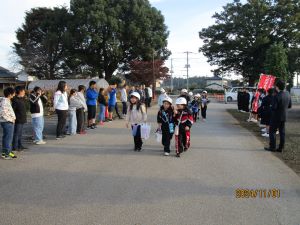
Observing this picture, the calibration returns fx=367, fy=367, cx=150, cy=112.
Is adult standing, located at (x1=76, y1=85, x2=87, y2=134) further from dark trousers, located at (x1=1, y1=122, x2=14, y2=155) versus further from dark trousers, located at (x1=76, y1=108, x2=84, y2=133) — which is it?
dark trousers, located at (x1=1, y1=122, x2=14, y2=155)

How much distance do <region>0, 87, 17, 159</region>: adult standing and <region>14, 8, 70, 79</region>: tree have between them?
126 feet

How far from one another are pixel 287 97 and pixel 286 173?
3162mm

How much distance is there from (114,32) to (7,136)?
37.4m

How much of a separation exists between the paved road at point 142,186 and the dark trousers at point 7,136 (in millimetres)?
462

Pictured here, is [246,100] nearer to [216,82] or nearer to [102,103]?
[102,103]

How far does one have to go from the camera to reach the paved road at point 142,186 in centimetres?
479

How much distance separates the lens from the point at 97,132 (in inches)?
527

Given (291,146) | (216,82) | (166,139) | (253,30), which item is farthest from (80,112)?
(216,82)

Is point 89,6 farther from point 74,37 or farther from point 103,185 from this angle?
point 103,185

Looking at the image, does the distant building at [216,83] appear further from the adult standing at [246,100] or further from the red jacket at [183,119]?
the red jacket at [183,119]

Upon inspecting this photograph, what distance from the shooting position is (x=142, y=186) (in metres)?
6.20

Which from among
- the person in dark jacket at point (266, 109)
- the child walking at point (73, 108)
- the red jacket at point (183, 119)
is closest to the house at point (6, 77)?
the child walking at point (73, 108)

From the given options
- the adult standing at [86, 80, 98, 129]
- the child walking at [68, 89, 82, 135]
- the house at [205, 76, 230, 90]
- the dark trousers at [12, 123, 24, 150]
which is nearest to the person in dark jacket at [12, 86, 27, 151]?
the dark trousers at [12, 123, 24, 150]

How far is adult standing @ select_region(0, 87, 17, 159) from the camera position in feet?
28.0
